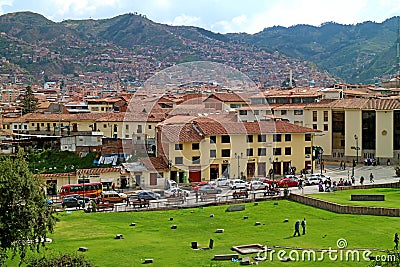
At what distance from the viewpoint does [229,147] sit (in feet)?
185

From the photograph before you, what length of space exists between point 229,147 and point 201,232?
24.5 meters

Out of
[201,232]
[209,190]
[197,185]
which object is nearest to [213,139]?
[197,185]

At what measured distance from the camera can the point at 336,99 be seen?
7700 cm

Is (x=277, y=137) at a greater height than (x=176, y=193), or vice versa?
(x=277, y=137)

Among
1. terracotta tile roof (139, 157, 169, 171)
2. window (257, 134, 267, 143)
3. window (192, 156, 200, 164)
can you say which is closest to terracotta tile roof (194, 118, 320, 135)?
window (257, 134, 267, 143)

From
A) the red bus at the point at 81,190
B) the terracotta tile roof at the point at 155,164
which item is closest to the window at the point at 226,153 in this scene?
the terracotta tile roof at the point at 155,164

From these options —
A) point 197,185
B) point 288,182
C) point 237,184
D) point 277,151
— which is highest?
point 277,151

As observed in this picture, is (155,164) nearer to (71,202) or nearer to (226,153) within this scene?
(226,153)

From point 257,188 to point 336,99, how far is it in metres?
32.4

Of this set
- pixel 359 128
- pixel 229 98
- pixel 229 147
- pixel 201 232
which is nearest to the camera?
pixel 201 232

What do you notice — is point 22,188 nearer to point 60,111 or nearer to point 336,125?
point 336,125

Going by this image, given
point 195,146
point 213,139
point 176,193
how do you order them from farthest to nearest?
point 213,139
point 195,146
point 176,193

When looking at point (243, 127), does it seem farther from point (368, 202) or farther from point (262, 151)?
point (368, 202)

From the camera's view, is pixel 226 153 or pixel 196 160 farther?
pixel 226 153
